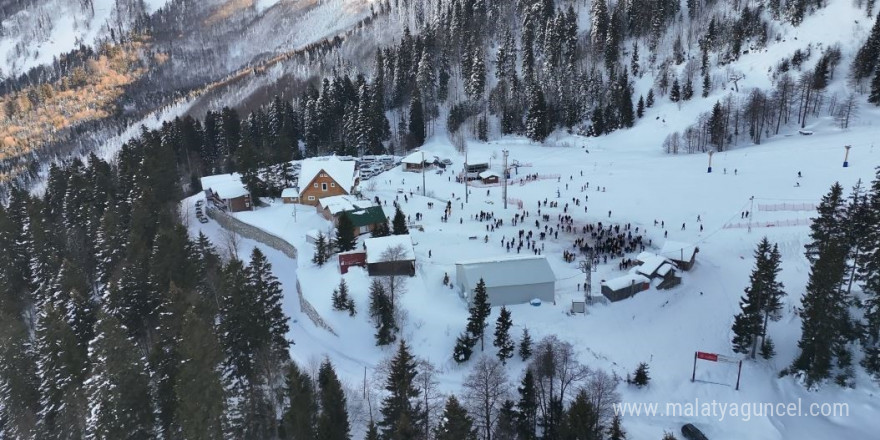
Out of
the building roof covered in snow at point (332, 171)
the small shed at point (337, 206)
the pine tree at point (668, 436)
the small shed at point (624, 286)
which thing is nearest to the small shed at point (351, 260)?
the small shed at point (337, 206)

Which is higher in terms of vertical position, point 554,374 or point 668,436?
point 554,374

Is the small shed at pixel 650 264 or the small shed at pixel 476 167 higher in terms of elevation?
the small shed at pixel 476 167

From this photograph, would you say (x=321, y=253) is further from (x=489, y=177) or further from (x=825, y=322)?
(x=825, y=322)

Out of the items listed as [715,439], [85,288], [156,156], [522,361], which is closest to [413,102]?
[156,156]

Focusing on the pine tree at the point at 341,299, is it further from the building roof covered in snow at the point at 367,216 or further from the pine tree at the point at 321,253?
the building roof covered in snow at the point at 367,216

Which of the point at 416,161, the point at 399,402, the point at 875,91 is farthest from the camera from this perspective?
the point at 416,161

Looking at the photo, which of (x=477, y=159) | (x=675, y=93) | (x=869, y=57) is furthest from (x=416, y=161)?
(x=869, y=57)
